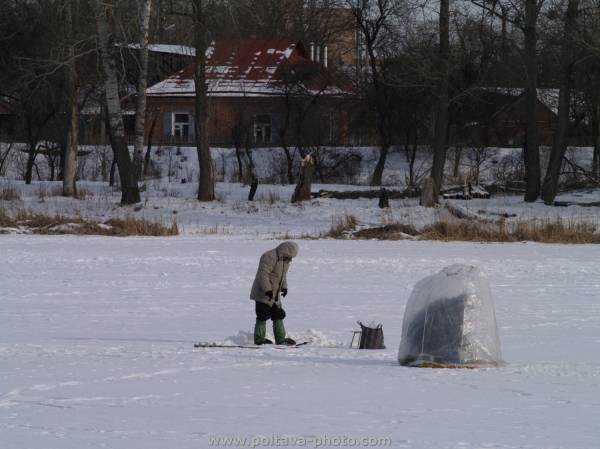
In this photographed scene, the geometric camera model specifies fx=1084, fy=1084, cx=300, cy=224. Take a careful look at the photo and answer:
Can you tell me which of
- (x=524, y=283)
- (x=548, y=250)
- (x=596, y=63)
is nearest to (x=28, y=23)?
(x=596, y=63)

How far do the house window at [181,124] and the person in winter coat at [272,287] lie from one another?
4501cm

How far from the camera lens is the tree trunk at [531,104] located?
112ft

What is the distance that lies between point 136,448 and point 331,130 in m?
44.2

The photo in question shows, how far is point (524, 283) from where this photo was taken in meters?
18.7

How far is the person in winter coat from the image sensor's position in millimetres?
12227

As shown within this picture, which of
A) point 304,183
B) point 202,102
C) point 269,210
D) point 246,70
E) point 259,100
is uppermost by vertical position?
point 246,70

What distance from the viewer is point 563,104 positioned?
35.1m

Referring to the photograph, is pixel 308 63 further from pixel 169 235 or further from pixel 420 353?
pixel 420 353

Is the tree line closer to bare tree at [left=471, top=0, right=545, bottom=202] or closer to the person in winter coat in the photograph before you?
bare tree at [left=471, top=0, right=545, bottom=202]

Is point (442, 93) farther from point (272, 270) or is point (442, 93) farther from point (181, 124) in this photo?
point (181, 124)

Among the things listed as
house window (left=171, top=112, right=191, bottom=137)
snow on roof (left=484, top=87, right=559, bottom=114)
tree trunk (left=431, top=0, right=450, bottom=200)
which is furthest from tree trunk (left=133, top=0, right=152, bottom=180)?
house window (left=171, top=112, right=191, bottom=137)

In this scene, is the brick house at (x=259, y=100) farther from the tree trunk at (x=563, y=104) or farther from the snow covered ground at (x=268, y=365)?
the snow covered ground at (x=268, y=365)

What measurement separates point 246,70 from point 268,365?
45.4m

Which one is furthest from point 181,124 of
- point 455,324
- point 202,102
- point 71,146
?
point 455,324
